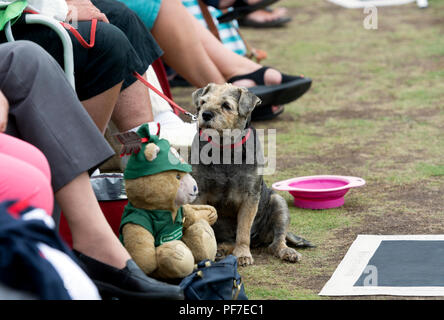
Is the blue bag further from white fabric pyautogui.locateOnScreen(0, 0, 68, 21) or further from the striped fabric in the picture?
the striped fabric

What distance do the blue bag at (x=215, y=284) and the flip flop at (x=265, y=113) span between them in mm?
3218

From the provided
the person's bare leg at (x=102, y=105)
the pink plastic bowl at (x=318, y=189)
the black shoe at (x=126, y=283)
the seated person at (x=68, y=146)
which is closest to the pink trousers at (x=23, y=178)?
the seated person at (x=68, y=146)

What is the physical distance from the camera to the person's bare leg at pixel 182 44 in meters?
4.47

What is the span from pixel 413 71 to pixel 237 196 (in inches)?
163

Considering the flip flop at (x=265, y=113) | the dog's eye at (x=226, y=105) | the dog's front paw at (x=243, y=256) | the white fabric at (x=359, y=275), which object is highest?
the dog's eye at (x=226, y=105)

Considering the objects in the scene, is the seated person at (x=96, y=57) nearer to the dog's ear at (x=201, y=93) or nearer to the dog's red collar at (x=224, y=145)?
the dog's ear at (x=201, y=93)

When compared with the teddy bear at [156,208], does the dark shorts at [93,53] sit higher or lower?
higher

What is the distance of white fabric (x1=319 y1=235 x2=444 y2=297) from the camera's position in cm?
252

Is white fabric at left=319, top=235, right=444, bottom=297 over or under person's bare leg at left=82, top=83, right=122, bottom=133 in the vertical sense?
under

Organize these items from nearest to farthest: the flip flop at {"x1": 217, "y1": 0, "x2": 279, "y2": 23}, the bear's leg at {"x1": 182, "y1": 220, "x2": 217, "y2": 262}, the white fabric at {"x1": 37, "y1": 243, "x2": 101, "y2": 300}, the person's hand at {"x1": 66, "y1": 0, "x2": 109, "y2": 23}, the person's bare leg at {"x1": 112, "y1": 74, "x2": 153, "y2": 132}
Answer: the white fabric at {"x1": 37, "y1": 243, "x2": 101, "y2": 300}
the bear's leg at {"x1": 182, "y1": 220, "x2": 217, "y2": 262}
the person's hand at {"x1": 66, "y1": 0, "x2": 109, "y2": 23}
the person's bare leg at {"x1": 112, "y1": 74, "x2": 153, "y2": 132}
the flip flop at {"x1": 217, "y1": 0, "x2": 279, "y2": 23}

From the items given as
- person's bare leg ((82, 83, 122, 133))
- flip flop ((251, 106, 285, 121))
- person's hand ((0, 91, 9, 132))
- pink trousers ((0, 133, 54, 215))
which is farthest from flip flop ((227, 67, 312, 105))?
pink trousers ((0, 133, 54, 215))

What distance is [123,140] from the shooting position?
2.61 metres

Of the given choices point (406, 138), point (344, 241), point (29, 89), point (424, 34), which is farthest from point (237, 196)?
point (424, 34)

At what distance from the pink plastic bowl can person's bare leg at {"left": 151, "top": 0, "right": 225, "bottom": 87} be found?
4.13 feet
